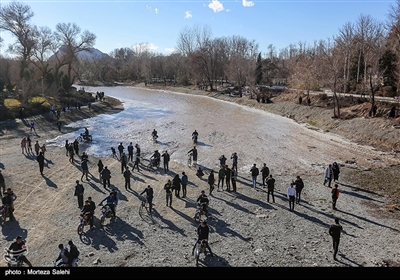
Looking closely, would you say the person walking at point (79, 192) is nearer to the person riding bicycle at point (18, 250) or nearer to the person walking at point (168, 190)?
the person walking at point (168, 190)

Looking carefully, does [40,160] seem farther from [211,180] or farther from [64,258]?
[64,258]

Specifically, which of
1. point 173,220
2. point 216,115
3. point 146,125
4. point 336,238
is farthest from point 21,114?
point 336,238

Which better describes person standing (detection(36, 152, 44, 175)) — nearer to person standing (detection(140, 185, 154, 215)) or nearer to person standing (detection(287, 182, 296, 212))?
person standing (detection(140, 185, 154, 215))

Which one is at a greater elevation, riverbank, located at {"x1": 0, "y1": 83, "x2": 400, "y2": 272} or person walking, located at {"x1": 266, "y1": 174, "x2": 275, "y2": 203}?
person walking, located at {"x1": 266, "y1": 174, "x2": 275, "y2": 203}

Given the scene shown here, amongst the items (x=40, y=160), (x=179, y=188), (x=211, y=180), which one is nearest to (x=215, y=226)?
(x=179, y=188)

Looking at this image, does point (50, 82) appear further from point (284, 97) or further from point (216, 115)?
point (284, 97)

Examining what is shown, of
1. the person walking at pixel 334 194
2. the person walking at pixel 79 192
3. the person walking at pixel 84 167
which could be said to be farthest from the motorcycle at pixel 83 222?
the person walking at pixel 334 194

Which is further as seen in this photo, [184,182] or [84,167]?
[84,167]

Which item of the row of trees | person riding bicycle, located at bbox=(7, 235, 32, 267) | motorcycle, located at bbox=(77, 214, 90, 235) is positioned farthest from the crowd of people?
the row of trees

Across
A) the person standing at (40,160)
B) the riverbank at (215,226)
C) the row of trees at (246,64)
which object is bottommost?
the riverbank at (215,226)

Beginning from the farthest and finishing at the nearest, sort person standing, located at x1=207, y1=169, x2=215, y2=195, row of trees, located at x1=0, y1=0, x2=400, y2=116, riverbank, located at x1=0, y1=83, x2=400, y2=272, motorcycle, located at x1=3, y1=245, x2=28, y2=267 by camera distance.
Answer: row of trees, located at x1=0, y1=0, x2=400, y2=116, person standing, located at x1=207, y1=169, x2=215, y2=195, riverbank, located at x1=0, y1=83, x2=400, y2=272, motorcycle, located at x1=3, y1=245, x2=28, y2=267

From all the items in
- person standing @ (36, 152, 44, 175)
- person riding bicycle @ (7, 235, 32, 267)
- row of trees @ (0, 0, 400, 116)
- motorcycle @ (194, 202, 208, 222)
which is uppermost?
row of trees @ (0, 0, 400, 116)

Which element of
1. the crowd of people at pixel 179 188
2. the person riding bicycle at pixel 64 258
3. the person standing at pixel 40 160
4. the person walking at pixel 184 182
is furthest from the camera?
the person standing at pixel 40 160

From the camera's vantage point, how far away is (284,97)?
5203cm
